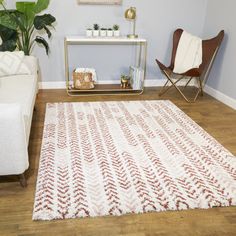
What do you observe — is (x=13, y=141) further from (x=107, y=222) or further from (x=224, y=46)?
(x=224, y=46)

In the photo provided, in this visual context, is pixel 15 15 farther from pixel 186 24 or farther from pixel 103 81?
pixel 186 24

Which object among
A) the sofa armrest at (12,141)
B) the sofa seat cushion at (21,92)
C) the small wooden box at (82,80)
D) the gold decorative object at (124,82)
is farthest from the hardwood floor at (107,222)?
the gold decorative object at (124,82)

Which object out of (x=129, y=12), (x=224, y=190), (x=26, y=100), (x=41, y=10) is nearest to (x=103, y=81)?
(x=129, y=12)

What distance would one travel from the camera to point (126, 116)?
9.61ft

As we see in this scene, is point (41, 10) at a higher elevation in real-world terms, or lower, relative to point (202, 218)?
higher

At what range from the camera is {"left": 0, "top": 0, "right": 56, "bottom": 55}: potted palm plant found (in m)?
3.12

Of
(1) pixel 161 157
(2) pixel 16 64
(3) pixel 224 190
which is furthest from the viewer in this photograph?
(2) pixel 16 64

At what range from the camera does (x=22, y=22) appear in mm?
3246

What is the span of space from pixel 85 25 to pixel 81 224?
294cm

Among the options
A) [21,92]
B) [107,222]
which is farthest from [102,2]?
[107,222]

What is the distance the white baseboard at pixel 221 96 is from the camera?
3350 millimetres

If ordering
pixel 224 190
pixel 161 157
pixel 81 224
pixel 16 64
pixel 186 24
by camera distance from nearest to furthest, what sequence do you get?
pixel 81 224, pixel 224 190, pixel 161 157, pixel 16 64, pixel 186 24

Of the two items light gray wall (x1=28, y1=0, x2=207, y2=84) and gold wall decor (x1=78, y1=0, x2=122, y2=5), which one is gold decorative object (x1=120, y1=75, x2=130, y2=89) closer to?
light gray wall (x1=28, y1=0, x2=207, y2=84)

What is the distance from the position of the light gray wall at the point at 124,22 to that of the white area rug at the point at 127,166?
114 centimetres
